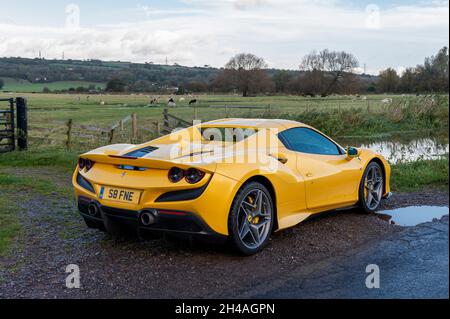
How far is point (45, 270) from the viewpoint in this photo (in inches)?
202

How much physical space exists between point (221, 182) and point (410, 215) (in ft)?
10.5

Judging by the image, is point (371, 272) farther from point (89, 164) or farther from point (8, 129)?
point (8, 129)

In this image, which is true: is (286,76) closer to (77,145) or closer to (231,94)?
(231,94)

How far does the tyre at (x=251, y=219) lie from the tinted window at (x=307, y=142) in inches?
35.8

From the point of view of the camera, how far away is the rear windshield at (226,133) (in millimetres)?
6084

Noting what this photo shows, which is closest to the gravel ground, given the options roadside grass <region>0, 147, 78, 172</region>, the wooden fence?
roadside grass <region>0, 147, 78, 172</region>

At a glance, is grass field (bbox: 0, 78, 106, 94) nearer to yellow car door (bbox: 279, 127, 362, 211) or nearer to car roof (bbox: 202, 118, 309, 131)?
car roof (bbox: 202, 118, 309, 131)

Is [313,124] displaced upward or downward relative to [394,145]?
upward

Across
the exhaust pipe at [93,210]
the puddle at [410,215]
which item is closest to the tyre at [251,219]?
the exhaust pipe at [93,210]

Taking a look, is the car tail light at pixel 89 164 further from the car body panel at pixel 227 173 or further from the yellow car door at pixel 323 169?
the yellow car door at pixel 323 169

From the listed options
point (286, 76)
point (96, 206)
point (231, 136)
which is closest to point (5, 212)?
point (96, 206)

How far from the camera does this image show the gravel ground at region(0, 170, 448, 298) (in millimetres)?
4527

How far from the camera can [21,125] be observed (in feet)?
51.6

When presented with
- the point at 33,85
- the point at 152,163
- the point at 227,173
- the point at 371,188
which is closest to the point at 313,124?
the point at 33,85
